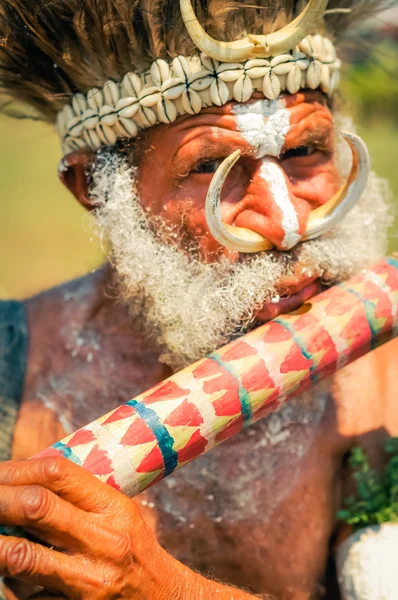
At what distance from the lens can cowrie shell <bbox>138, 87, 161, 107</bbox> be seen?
2.12 m

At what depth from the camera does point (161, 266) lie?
230cm

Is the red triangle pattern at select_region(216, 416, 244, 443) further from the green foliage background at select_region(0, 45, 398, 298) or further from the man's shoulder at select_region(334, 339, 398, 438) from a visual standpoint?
the green foliage background at select_region(0, 45, 398, 298)

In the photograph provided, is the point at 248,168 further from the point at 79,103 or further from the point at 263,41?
the point at 79,103

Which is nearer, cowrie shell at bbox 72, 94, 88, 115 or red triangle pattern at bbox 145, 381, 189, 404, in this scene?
red triangle pattern at bbox 145, 381, 189, 404

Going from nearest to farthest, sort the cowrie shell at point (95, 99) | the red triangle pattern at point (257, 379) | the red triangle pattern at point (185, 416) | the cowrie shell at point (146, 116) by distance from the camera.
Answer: the red triangle pattern at point (185, 416)
the red triangle pattern at point (257, 379)
the cowrie shell at point (146, 116)
the cowrie shell at point (95, 99)

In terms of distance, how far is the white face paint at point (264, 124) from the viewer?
2.06 m

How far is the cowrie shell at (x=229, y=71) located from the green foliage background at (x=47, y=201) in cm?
311

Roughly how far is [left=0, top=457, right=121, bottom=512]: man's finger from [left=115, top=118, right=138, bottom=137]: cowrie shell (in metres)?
1.17

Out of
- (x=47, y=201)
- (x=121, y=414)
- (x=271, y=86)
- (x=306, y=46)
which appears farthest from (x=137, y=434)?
(x=47, y=201)

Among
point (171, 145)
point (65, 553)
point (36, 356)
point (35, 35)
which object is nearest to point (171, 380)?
point (65, 553)

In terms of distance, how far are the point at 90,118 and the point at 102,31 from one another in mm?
288

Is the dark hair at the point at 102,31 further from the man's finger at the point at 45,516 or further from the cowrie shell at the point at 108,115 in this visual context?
the man's finger at the point at 45,516

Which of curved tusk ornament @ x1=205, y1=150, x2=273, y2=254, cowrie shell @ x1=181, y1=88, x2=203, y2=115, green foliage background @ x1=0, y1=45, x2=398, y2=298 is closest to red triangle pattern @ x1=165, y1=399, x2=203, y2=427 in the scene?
curved tusk ornament @ x1=205, y1=150, x2=273, y2=254

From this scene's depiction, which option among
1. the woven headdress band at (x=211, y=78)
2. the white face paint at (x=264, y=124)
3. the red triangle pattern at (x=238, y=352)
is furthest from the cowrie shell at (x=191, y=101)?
the red triangle pattern at (x=238, y=352)
